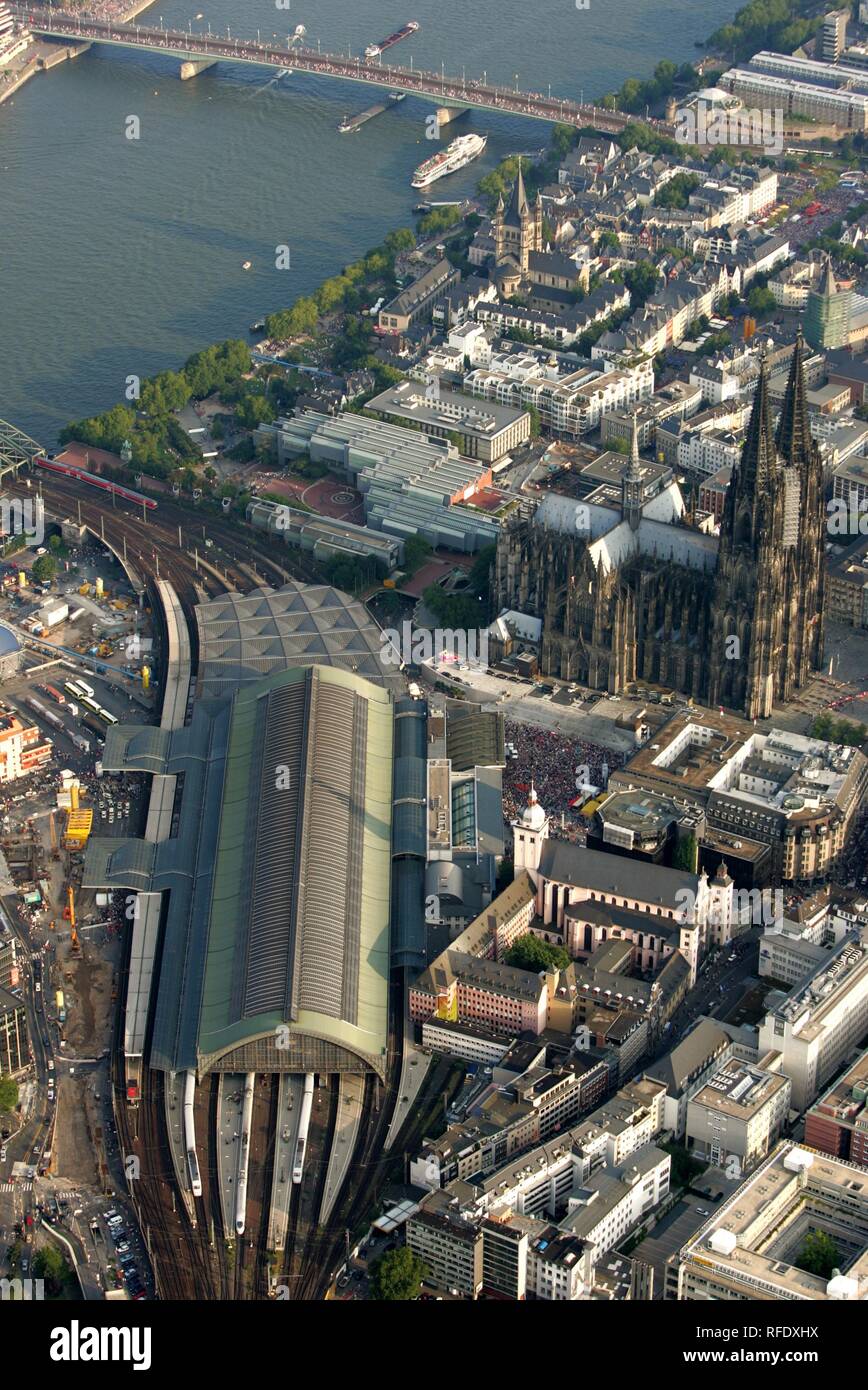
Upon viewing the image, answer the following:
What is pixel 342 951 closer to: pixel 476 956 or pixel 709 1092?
pixel 476 956

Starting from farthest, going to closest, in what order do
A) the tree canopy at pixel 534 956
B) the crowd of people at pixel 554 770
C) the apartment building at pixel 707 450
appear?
the apartment building at pixel 707 450, the crowd of people at pixel 554 770, the tree canopy at pixel 534 956

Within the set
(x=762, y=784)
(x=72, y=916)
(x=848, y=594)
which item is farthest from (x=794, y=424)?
(x=72, y=916)

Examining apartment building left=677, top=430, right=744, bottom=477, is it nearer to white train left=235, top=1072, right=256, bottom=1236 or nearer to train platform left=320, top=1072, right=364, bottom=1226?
train platform left=320, top=1072, right=364, bottom=1226

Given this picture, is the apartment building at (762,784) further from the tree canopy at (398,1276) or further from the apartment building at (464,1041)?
the tree canopy at (398,1276)

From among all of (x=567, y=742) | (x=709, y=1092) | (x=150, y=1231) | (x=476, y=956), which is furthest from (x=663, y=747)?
(x=150, y=1231)

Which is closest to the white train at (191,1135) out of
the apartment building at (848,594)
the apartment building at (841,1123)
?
the apartment building at (841,1123)

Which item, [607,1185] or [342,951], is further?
[342,951]
